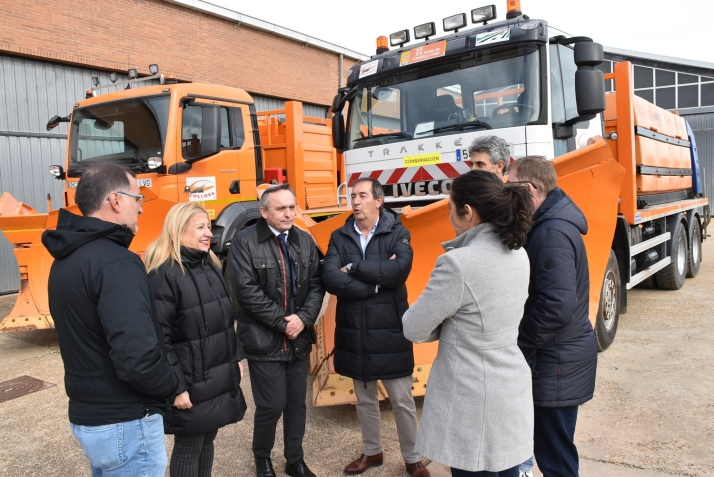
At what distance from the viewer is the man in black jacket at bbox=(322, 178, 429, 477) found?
3.01 m

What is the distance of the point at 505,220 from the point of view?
1918 mm

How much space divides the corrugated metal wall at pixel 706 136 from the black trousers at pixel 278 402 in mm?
22802

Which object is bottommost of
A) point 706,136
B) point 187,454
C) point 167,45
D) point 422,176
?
point 187,454

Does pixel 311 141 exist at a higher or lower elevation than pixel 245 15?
lower

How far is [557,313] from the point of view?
223 cm

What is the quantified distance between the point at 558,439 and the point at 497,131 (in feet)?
9.50

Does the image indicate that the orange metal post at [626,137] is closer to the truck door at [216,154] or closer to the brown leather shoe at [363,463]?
the brown leather shoe at [363,463]

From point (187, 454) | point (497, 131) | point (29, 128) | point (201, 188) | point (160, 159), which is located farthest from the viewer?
point (29, 128)

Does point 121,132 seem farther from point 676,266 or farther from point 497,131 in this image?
point 676,266

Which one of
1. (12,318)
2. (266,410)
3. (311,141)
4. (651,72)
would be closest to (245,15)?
(311,141)

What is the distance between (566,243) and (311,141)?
593cm

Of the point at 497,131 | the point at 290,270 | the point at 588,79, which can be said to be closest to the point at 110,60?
the point at 497,131

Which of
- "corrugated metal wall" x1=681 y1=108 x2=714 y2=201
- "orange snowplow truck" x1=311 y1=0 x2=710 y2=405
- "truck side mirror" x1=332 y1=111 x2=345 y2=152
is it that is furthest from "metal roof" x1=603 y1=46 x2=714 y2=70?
"truck side mirror" x1=332 y1=111 x2=345 y2=152

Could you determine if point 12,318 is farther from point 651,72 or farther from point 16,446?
point 651,72
